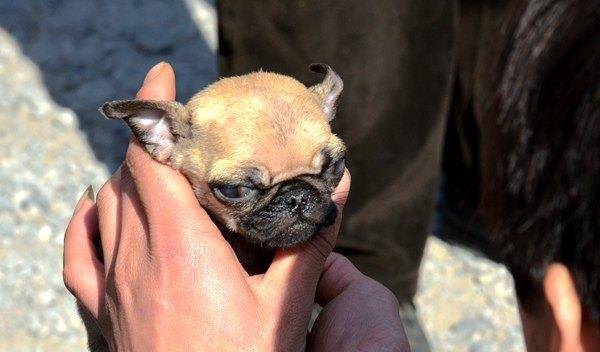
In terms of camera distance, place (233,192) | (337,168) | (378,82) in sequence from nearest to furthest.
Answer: (233,192) < (337,168) < (378,82)

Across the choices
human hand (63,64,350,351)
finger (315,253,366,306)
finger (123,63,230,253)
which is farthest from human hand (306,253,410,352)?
finger (123,63,230,253)

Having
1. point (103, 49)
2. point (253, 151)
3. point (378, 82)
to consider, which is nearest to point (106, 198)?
point (253, 151)

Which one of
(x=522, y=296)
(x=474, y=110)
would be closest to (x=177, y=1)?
(x=474, y=110)

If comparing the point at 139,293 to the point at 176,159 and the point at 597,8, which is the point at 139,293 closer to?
the point at 176,159

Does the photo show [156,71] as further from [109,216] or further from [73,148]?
[73,148]

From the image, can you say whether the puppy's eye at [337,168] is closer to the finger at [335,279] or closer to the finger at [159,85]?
the finger at [335,279]

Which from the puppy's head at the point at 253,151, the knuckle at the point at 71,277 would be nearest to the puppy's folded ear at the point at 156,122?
the puppy's head at the point at 253,151
